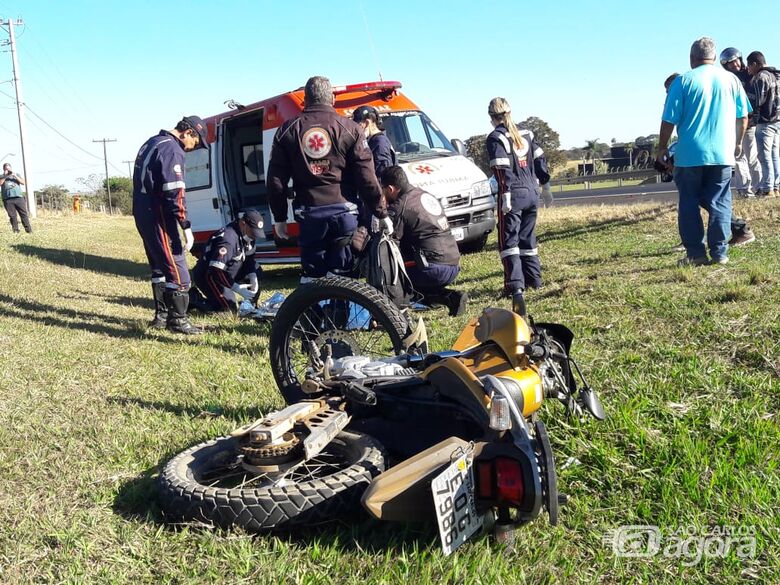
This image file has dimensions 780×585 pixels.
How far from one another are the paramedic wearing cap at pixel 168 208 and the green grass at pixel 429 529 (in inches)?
14.4

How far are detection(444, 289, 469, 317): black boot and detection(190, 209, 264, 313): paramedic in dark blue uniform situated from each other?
245cm

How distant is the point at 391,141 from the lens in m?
9.36

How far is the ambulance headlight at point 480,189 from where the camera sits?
9.02m

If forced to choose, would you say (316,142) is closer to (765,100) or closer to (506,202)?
(506,202)

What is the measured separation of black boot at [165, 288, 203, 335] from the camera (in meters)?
6.28

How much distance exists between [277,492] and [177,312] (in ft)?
14.4

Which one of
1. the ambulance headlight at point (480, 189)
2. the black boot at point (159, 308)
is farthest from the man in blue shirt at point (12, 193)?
the ambulance headlight at point (480, 189)

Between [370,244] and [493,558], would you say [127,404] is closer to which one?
[370,244]

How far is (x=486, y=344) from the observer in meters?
2.74

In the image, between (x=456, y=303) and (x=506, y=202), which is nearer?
(x=456, y=303)

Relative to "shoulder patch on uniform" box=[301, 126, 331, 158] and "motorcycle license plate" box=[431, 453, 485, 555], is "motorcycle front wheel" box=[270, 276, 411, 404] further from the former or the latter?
"shoulder patch on uniform" box=[301, 126, 331, 158]

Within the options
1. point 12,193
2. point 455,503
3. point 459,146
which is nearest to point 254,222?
point 459,146

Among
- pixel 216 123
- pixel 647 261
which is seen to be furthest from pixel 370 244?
pixel 216 123

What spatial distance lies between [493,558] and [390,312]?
1.41 meters
